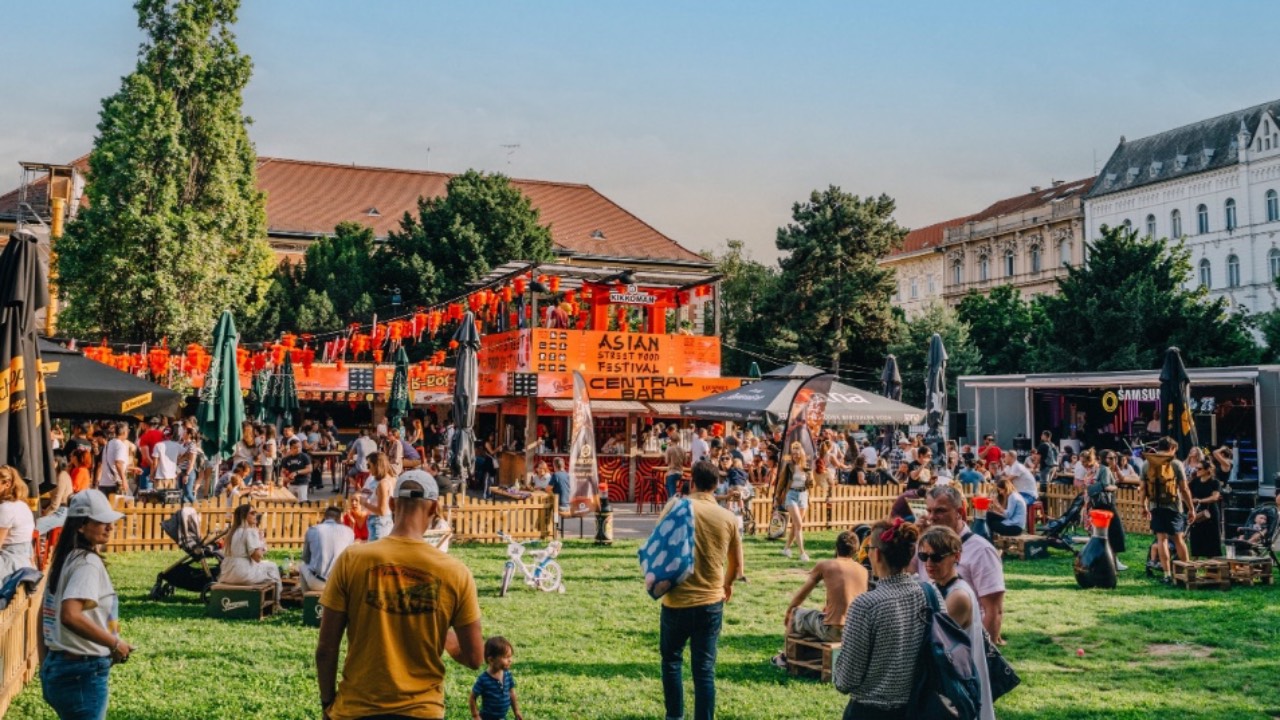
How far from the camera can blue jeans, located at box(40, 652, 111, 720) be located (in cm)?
447

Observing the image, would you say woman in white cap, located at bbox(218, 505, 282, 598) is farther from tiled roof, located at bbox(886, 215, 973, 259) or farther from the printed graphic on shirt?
tiled roof, located at bbox(886, 215, 973, 259)

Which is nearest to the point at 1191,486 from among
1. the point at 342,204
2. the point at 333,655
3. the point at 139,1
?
the point at 333,655

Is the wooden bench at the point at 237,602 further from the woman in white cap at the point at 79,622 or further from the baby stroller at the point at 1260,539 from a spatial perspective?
A: the baby stroller at the point at 1260,539

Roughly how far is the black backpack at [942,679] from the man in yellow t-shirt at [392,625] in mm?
1917

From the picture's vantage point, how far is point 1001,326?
183 feet

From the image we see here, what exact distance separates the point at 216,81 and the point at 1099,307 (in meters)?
36.0

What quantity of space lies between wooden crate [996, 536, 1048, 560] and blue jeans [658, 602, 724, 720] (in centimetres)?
1047

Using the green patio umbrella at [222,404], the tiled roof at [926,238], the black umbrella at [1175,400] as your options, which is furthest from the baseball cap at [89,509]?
the tiled roof at [926,238]

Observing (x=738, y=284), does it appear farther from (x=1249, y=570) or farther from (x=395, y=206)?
(x=1249, y=570)

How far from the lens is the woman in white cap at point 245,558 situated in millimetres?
10086

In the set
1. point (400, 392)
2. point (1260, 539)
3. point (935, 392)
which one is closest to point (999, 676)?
point (1260, 539)

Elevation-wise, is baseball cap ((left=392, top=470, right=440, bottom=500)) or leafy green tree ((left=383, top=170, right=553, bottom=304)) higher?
leafy green tree ((left=383, top=170, right=553, bottom=304))

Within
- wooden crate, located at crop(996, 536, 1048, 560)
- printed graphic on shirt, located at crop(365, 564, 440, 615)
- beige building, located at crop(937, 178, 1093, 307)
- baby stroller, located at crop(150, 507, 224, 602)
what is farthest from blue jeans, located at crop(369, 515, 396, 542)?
beige building, located at crop(937, 178, 1093, 307)

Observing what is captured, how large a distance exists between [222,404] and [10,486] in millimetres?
7548
